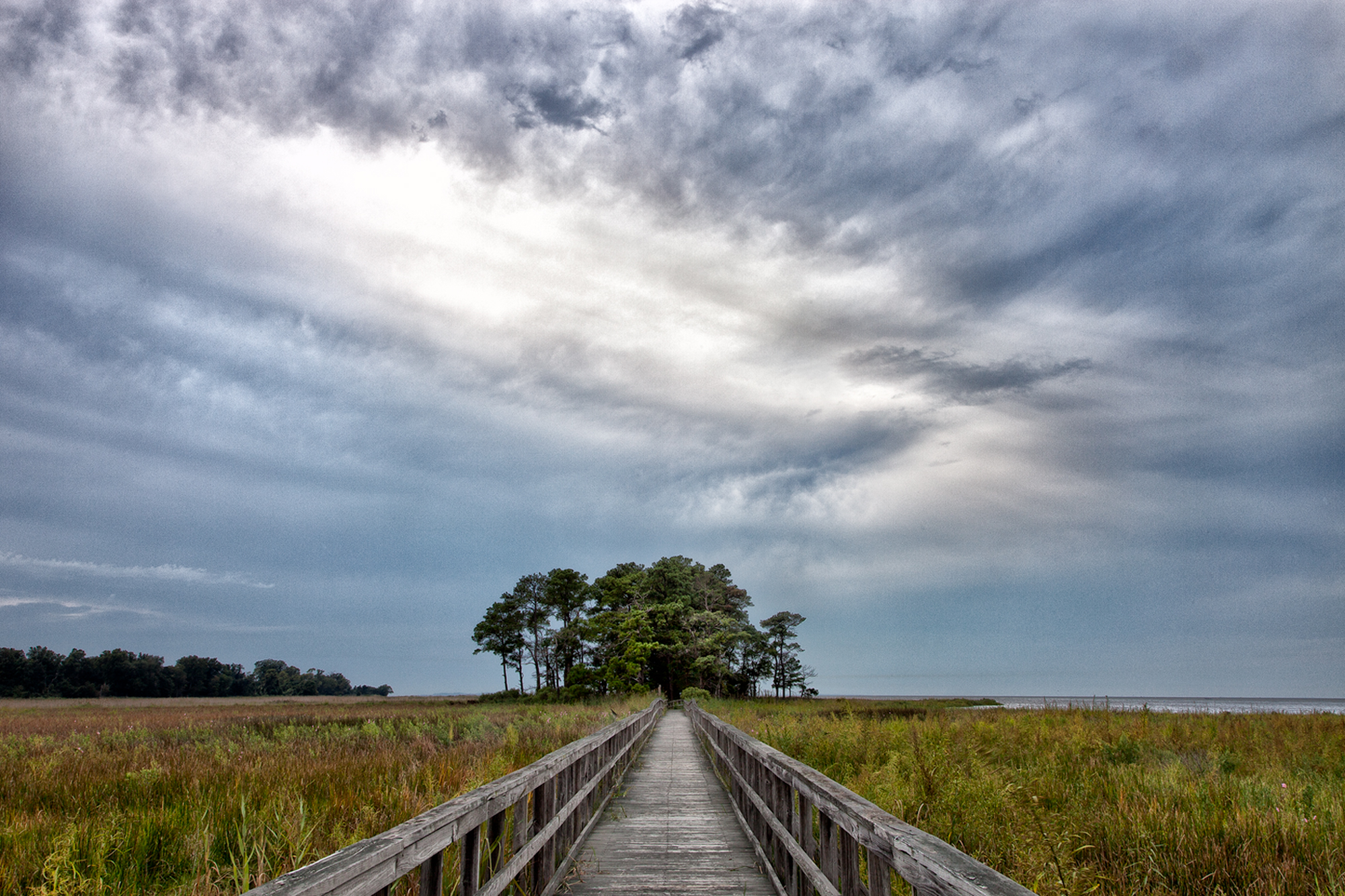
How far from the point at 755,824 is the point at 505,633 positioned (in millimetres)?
66015

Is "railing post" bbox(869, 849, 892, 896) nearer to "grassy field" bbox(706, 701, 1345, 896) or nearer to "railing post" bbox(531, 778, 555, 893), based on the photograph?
"grassy field" bbox(706, 701, 1345, 896)

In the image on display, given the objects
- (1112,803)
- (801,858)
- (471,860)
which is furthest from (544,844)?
(1112,803)

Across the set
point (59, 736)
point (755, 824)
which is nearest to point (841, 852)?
point (755, 824)

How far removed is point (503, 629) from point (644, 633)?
→ 25.6m

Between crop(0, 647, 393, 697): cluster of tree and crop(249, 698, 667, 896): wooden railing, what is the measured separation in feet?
392

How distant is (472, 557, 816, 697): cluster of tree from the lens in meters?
48.8

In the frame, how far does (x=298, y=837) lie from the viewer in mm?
5074

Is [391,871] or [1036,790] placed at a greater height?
[391,871]

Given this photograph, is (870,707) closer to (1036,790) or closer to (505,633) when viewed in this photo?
(1036,790)

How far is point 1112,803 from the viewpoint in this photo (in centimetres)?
741

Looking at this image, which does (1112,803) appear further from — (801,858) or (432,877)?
(432,877)

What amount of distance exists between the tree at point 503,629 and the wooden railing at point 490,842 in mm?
62705

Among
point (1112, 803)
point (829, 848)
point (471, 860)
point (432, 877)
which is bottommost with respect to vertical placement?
point (1112, 803)

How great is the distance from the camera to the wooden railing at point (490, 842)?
2109mm
